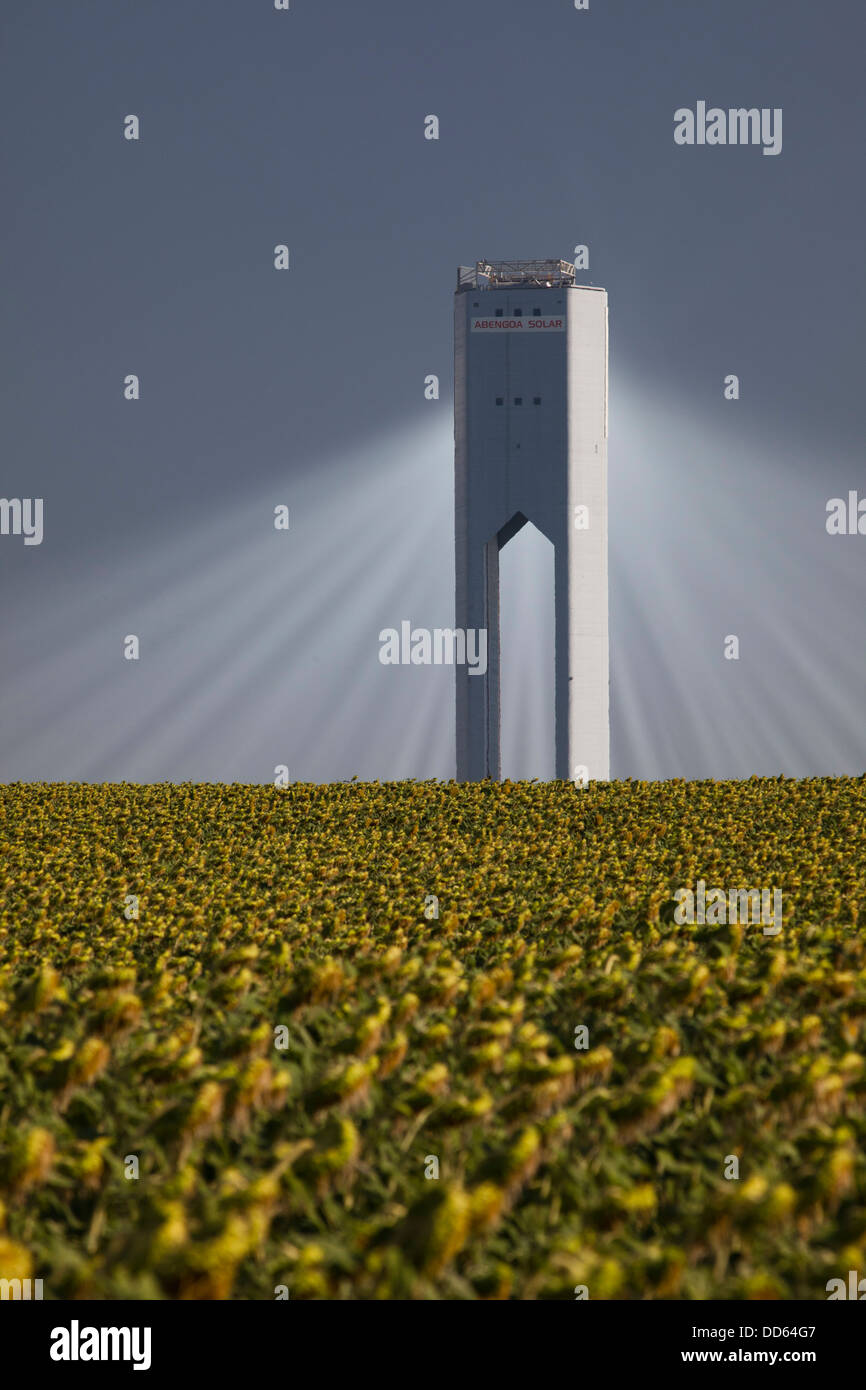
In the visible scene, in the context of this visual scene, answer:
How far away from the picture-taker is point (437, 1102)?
679 centimetres

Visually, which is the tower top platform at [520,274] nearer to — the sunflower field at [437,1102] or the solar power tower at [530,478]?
the solar power tower at [530,478]

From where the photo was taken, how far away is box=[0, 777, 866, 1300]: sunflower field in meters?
5.05

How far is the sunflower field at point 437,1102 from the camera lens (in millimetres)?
5055

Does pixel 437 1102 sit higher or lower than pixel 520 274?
lower

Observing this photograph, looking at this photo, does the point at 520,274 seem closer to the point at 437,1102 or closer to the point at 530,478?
the point at 530,478

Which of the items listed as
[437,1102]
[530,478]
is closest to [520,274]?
[530,478]

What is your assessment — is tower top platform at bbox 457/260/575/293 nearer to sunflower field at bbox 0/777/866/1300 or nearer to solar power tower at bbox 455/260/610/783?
solar power tower at bbox 455/260/610/783

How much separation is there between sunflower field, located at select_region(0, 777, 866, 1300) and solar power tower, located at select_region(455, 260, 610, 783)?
64.0 meters

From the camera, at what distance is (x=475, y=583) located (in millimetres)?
79188

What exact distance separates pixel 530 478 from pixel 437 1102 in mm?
75375

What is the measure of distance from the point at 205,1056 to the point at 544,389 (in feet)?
251

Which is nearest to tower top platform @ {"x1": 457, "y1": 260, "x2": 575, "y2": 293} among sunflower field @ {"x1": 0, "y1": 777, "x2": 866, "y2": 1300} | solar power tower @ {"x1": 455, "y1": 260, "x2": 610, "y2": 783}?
solar power tower @ {"x1": 455, "y1": 260, "x2": 610, "y2": 783}

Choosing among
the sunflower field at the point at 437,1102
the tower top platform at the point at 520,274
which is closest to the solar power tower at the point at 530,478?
the tower top platform at the point at 520,274

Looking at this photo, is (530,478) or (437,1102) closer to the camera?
(437,1102)
